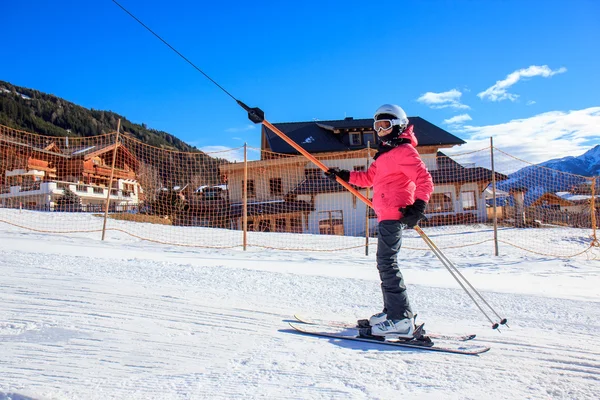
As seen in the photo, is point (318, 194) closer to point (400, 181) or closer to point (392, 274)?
point (400, 181)

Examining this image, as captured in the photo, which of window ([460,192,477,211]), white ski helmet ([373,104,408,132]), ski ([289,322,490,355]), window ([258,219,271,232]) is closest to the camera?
ski ([289,322,490,355])

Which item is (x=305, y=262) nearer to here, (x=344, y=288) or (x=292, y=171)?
(x=344, y=288)

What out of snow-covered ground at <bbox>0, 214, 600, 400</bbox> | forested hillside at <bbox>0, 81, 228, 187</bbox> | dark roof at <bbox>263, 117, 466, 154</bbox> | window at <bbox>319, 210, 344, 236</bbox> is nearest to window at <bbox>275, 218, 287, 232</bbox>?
window at <bbox>319, 210, 344, 236</bbox>

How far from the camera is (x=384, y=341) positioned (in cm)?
282

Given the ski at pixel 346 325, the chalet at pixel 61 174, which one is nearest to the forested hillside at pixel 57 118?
the chalet at pixel 61 174

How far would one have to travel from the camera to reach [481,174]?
25750mm

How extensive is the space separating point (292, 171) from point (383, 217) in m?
22.8

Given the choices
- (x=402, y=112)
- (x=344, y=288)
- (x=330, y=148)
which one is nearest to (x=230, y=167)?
(x=330, y=148)

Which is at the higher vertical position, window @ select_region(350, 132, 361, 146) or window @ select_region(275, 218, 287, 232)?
window @ select_region(350, 132, 361, 146)

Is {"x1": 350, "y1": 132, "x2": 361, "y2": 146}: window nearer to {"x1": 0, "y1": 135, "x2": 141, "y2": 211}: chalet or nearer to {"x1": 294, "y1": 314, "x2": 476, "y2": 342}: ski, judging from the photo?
{"x1": 0, "y1": 135, "x2": 141, "y2": 211}: chalet

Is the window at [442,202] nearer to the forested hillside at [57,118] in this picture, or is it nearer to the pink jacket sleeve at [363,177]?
the pink jacket sleeve at [363,177]

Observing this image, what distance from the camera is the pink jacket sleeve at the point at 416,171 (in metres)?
3.01

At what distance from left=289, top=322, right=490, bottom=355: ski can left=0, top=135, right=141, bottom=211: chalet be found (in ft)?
102

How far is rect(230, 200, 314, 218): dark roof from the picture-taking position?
74.0 feet
